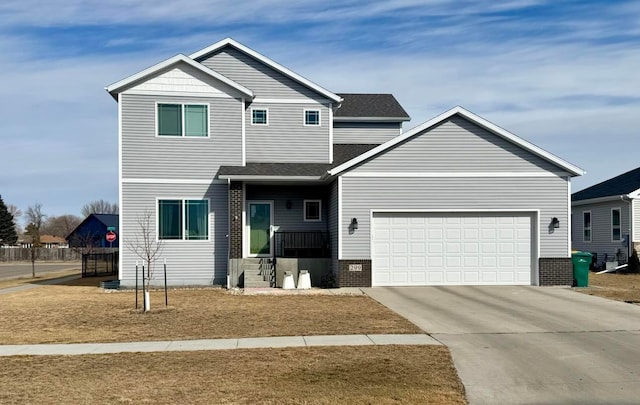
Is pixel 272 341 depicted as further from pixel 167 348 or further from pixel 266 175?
pixel 266 175

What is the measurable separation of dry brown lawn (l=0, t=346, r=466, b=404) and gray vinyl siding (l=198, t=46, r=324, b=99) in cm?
1443

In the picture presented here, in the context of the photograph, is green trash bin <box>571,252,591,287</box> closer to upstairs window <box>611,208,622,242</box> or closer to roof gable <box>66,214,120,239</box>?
upstairs window <box>611,208,622,242</box>

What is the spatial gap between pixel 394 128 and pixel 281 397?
20410 millimetres

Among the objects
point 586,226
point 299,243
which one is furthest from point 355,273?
point 586,226

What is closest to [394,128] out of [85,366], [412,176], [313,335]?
[412,176]

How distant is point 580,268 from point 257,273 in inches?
411

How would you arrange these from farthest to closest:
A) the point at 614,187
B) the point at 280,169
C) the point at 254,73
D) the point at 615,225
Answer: the point at 614,187 < the point at 615,225 < the point at 254,73 < the point at 280,169

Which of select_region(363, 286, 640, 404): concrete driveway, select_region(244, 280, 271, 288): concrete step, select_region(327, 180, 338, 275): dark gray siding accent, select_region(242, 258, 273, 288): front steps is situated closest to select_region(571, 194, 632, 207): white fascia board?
select_region(363, 286, 640, 404): concrete driveway

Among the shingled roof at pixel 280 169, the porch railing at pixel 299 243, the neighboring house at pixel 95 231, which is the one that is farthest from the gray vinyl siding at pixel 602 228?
the neighboring house at pixel 95 231

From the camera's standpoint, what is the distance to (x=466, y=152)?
62.3 feet

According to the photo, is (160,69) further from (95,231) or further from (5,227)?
(5,227)

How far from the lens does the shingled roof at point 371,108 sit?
26078 millimetres

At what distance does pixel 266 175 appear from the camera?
19.7 m

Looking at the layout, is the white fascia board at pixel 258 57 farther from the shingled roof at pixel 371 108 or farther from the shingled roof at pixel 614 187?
the shingled roof at pixel 614 187
